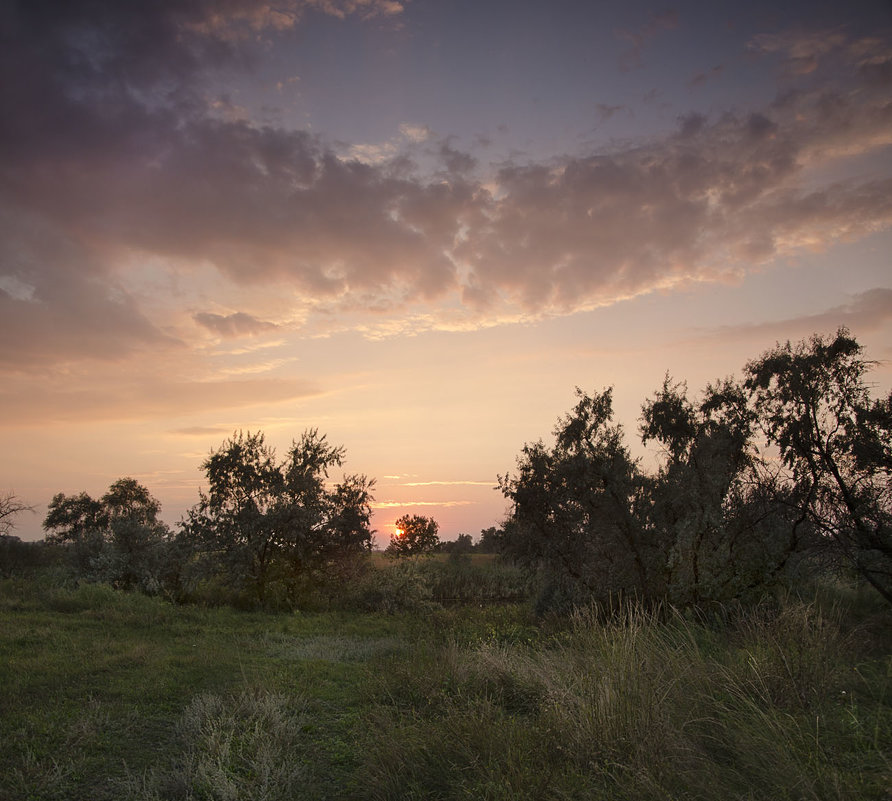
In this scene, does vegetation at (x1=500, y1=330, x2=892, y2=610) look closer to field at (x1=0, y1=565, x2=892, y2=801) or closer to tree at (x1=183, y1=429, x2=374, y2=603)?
field at (x1=0, y1=565, x2=892, y2=801)

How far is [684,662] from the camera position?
22.2 ft

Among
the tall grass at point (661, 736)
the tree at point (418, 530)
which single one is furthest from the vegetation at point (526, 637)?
the tree at point (418, 530)

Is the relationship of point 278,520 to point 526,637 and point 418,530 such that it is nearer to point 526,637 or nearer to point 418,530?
point 526,637

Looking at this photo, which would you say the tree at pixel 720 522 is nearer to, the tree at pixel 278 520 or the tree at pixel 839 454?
the tree at pixel 839 454

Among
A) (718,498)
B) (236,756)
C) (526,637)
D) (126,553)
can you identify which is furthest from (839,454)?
(126,553)

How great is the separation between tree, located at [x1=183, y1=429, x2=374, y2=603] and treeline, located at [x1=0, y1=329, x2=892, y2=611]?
0.06m

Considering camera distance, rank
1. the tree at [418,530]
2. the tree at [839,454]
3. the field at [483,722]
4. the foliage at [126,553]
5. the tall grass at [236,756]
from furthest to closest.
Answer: the tree at [418,530] < the foliage at [126,553] < the tree at [839,454] < the tall grass at [236,756] < the field at [483,722]

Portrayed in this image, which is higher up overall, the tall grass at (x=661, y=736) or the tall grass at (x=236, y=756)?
the tall grass at (x=661, y=736)

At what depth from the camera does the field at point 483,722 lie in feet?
15.8

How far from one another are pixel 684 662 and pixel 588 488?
359 inches

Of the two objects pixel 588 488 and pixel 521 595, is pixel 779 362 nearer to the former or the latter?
pixel 588 488

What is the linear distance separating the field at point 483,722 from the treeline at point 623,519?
284 cm

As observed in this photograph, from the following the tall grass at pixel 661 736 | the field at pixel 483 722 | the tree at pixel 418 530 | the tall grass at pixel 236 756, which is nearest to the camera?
the tall grass at pixel 661 736

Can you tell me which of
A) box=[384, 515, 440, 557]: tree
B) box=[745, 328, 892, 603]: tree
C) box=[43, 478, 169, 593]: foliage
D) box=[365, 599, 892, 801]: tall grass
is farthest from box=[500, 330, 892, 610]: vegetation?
box=[384, 515, 440, 557]: tree
